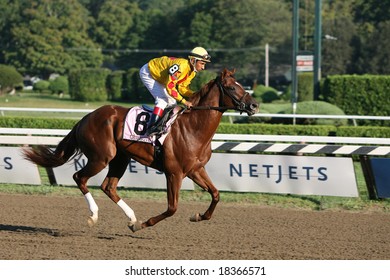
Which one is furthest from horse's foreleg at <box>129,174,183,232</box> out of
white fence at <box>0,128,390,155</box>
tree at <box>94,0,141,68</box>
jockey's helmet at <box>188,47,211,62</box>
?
tree at <box>94,0,141,68</box>

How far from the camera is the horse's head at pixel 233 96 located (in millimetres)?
6531

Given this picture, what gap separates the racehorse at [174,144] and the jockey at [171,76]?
0.57 ft

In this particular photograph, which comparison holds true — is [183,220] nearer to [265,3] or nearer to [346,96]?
[346,96]

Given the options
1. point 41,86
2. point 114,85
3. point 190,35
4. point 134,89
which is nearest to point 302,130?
point 134,89

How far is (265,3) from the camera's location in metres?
63.2

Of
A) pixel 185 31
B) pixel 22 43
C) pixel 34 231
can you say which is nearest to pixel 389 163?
pixel 34 231

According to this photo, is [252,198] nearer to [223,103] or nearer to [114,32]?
[223,103]

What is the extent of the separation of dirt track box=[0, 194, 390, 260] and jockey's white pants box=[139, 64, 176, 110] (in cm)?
121

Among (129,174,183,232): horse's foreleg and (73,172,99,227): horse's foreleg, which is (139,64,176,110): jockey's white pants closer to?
(129,174,183,232): horse's foreleg

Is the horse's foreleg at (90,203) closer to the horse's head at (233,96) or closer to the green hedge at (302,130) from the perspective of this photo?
the horse's head at (233,96)

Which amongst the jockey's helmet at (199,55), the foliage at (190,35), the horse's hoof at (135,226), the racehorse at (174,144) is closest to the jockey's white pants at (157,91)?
the racehorse at (174,144)

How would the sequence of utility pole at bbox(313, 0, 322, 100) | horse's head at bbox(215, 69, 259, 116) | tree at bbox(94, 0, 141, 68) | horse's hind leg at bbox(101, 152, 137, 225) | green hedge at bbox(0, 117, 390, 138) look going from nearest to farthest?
1. horse's head at bbox(215, 69, 259, 116)
2. horse's hind leg at bbox(101, 152, 137, 225)
3. green hedge at bbox(0, 117, 390, 138)
4. utility pole at bbox(313, 0, 322, 100)
5. tree at bbox(94, 0, 141, 68)

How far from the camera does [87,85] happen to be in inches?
1523

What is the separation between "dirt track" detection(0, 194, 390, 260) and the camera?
19.7ft
